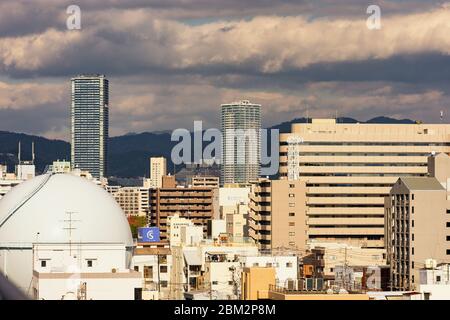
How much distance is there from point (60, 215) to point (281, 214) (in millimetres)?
47021

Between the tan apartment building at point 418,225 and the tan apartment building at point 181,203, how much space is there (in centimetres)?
7865

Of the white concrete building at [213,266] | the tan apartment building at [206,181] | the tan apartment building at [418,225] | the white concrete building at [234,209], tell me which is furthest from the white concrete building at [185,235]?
the tan apartment building at [206,181]

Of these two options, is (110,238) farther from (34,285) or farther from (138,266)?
(138,266)

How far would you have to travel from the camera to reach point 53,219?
40656 mm

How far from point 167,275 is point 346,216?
42.3m

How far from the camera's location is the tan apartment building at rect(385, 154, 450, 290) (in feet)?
211

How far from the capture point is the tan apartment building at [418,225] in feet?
211

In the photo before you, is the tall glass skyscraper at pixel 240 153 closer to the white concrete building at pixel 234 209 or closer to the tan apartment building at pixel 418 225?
the white concrete building at pixel 234 209

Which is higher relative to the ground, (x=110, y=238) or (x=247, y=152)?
(x=247, y=152)

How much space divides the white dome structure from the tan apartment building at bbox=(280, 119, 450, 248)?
56863 millimetres

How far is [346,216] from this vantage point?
335ft

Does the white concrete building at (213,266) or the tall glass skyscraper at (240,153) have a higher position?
the tall glass skyscraper at (240,153)

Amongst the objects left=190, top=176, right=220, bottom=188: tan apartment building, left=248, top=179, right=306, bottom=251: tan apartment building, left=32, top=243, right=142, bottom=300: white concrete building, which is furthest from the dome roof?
left=190, top=176, right=220, bottom=188: tan apartment building
